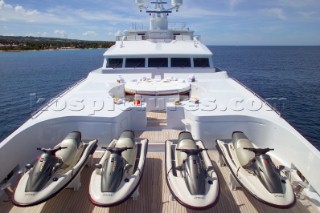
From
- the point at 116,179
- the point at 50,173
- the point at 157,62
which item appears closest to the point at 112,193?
the point at 116,179

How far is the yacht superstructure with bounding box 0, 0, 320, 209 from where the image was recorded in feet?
22.6

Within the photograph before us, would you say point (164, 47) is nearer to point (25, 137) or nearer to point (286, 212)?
point (25, 137)

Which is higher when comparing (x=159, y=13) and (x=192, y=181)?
(x=159, y=13)

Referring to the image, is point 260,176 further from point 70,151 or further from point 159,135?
point 70,151

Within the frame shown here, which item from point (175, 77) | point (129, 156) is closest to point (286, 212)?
point (129, 156)

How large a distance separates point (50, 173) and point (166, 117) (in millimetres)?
5547

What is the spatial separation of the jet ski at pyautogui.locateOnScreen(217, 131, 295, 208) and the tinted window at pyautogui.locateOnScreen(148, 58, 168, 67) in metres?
9.10

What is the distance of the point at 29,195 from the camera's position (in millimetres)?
5078

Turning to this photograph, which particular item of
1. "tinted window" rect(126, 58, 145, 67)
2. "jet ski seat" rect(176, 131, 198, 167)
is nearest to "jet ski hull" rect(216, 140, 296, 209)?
"jet ski seat" rect(176, 131, 198, 167)

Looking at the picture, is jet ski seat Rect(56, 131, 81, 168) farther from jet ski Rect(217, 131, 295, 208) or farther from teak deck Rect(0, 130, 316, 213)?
jet ski Rect(217, 131, 295, 208)

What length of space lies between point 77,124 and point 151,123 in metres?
3.12

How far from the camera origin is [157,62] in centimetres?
1491

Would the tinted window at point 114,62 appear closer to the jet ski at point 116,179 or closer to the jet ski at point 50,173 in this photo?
the jet ski at point 50,173

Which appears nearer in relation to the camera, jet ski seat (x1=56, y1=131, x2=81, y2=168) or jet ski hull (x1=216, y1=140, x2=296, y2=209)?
jet ski hull (x1=216, y1=140, x2=296, y2=209)
